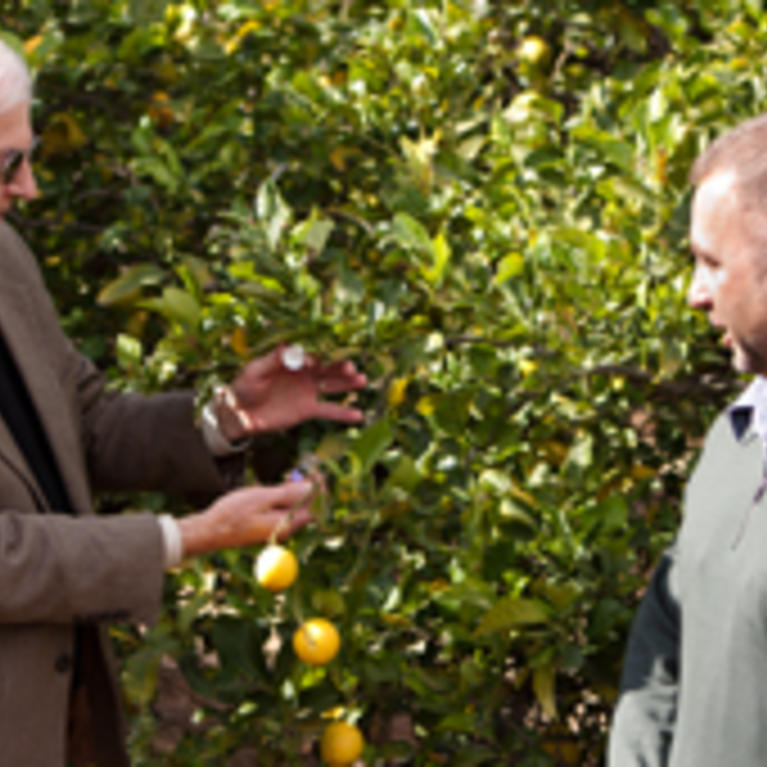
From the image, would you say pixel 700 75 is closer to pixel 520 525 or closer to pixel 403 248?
pixel 403 248

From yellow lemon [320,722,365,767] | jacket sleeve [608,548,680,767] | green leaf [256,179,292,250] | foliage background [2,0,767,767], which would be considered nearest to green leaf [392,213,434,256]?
foliage background [2,0,767,767]

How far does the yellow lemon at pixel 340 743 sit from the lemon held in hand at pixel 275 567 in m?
0.37

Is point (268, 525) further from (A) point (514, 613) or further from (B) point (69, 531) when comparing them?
(A) point (514, 613)

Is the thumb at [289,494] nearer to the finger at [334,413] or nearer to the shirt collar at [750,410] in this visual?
the finger at [334,413]

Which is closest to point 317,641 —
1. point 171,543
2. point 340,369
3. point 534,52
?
point 171,543

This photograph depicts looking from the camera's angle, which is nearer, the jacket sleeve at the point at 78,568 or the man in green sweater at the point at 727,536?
the man in green sweater at the point at 727,536

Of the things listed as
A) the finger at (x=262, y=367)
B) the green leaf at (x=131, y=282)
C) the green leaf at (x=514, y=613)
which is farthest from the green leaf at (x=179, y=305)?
the green leaf at (x=514, y=613)

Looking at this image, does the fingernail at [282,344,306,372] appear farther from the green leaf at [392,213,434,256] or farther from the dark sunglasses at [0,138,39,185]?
the dark sunglasses at [0,138,39,185]

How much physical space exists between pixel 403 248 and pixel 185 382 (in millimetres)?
536

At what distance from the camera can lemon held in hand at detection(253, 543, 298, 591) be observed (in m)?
1.81

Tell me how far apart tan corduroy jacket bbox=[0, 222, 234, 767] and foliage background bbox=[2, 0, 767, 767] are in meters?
0.09

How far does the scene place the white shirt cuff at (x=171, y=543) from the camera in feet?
6.10

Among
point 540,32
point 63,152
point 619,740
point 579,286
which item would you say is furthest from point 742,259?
point 63,152

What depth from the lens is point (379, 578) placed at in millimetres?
1970
